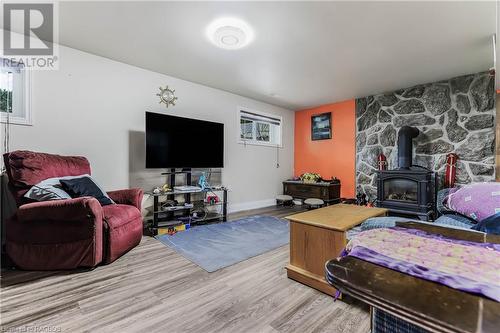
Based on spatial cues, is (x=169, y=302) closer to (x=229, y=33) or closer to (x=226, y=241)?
(x=226, y=241)

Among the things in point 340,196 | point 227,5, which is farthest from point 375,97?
point 227,5

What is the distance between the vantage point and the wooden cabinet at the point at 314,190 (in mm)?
4730

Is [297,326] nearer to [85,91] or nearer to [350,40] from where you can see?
[350,40]

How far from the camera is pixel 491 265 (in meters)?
0.68

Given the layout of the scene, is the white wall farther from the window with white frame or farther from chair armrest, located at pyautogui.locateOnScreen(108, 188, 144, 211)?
chair armrest, located at pyautogui.locateOnScreen(108, 188, 144, 211)

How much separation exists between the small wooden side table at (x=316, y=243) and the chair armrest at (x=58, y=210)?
1.80m

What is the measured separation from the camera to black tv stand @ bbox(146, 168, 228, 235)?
3.22m

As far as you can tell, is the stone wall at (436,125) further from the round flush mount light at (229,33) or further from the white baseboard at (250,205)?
the round flush mount light at (229,33)

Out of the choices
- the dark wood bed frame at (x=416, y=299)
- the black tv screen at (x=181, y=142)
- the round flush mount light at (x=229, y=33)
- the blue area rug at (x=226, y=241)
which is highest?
the round flush mount light at (x=229, y=33)

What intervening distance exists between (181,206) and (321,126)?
369 cm

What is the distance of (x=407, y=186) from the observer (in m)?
3.87

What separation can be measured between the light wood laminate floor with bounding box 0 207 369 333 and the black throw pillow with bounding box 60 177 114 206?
2.40 feet

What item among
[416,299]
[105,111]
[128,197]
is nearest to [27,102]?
[105,111]

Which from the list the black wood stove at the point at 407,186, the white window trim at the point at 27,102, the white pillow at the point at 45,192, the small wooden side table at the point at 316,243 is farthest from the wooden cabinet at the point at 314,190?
the white window trim at the point at 27,102
